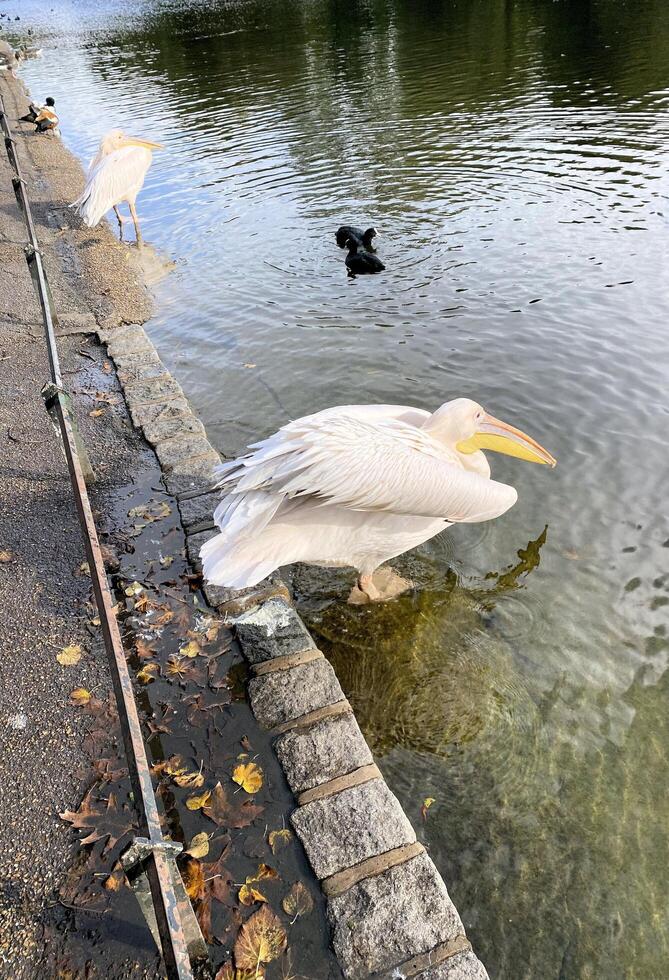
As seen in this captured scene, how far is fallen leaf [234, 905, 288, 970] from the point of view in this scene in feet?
6.70

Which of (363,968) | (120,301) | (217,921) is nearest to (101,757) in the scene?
(217,921)

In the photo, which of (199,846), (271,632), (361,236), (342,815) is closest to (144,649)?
(271,632)

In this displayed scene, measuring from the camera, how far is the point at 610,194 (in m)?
8.68

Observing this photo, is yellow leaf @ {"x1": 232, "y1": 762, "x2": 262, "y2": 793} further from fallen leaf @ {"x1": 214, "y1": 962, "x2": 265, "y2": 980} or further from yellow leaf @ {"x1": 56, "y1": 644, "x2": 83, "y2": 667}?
yellow leaf @ {"x1": 56, "y1": 644, "x2": 83, "y2": 667}

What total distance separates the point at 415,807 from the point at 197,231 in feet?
27.6

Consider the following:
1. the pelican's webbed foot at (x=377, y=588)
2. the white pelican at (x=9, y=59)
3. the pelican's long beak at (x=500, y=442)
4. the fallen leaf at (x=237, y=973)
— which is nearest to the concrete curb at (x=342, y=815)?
the fallen leaf at (x=237, y=973)

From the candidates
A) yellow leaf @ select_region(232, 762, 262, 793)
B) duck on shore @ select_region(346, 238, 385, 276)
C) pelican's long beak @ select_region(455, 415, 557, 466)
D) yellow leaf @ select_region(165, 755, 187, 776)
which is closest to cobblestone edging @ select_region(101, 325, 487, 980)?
yellow leaf @ select_region(232, 762, 262, 793)

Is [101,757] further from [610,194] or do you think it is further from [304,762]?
[610,194]

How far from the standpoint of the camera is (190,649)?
3.04 meters

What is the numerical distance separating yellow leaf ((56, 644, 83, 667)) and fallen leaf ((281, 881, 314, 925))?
1.31 metres

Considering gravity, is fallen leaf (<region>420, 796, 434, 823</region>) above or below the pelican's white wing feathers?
below

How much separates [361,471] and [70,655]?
1479mm

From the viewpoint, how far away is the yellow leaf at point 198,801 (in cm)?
245

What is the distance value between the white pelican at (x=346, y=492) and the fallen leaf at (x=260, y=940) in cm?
→ 120
